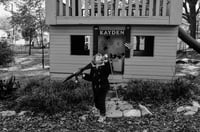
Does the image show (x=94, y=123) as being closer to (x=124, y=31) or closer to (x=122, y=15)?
(x=124, y=31)

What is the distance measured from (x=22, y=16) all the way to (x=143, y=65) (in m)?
12.4

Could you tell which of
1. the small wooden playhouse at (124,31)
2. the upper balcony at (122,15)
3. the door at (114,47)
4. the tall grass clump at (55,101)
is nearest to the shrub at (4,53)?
the small wooden playhouse at (124,31)

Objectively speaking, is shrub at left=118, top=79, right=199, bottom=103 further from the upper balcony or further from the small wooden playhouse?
the upper balcony

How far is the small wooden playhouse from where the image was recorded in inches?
287

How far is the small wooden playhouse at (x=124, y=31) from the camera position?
7293 millimetres

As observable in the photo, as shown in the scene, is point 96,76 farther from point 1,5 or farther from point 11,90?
point 1,5

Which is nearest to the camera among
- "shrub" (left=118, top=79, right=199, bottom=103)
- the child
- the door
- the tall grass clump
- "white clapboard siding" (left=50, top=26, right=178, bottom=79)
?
the child

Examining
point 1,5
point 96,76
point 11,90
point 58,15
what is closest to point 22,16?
point 1,5

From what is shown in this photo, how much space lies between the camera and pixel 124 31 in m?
7.66

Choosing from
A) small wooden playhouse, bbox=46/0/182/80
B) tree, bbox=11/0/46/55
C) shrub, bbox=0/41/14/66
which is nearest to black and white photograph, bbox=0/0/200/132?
small wooden playhouse, bbox=46/0/182/80

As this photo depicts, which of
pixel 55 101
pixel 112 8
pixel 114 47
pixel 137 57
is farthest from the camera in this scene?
pixel 114 47

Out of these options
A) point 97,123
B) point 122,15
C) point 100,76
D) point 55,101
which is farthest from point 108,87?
point 122,15

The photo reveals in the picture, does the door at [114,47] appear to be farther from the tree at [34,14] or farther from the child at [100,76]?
the tree at [34,14]

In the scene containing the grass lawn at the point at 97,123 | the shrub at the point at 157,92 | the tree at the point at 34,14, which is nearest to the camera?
the grass lawn at the point at 97,123
